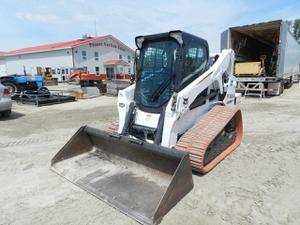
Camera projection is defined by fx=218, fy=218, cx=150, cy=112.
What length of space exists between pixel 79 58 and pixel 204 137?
27.1m

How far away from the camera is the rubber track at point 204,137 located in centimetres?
293

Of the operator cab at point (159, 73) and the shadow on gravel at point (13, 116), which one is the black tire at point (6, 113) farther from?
the operator cab at point (159, 73)

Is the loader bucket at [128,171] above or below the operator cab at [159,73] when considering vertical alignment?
below

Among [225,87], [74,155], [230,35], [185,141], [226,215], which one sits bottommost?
[226,215]

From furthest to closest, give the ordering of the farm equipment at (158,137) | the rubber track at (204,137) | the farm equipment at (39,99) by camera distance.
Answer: the farm equipment at (39,99) → the rubber track at (204,137) → the farm equipment at (158,137)

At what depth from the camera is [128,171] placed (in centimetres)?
303

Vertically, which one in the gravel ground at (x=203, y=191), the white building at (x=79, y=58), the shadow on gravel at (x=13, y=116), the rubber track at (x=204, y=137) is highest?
the white building at (x=79, y=58)

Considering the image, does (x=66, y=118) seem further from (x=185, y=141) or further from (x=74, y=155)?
(x=185, y=141)

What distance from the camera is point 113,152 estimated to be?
3.34 metres

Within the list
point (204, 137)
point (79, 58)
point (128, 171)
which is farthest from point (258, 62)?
point (79, 58)

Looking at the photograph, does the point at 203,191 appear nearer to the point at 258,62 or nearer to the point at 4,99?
the point at 4,99

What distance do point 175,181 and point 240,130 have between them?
95.8 inches

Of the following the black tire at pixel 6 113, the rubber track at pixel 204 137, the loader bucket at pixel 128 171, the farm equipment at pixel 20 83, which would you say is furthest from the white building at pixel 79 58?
the loader bucket at pixel 128 171

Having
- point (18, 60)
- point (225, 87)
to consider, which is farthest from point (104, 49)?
point (225, 87)
